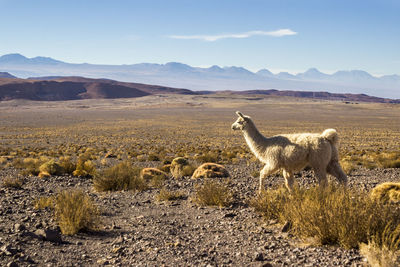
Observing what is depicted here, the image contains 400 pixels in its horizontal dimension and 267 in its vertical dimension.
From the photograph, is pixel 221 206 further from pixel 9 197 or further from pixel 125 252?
pixel 9 197

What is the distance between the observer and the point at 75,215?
18.9 feet

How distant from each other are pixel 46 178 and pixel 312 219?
8.98 metres

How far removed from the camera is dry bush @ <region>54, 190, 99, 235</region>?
570 centimetres

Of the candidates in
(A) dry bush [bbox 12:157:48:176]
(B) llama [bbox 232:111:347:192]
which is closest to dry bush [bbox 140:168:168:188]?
(B) llama [bbox 232:111:347:192]

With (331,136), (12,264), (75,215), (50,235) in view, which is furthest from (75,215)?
(331,136)

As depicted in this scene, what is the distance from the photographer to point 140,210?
24.8 ft

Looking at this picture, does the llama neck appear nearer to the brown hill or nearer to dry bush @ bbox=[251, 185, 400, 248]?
dry bush @ bbox=[251, 185, 400, 248]

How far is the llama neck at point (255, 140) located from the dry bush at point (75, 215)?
3.56 m

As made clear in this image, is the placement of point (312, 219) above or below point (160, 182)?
above

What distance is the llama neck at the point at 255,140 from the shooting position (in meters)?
7.81

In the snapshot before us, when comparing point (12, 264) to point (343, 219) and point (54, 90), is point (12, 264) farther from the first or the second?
point (54, 90)

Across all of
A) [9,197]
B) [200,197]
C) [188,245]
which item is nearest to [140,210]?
[200,197]

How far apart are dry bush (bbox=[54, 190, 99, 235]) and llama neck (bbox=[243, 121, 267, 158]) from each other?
140 inches

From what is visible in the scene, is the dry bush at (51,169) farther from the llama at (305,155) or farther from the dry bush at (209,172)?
the llama at (305,155)
